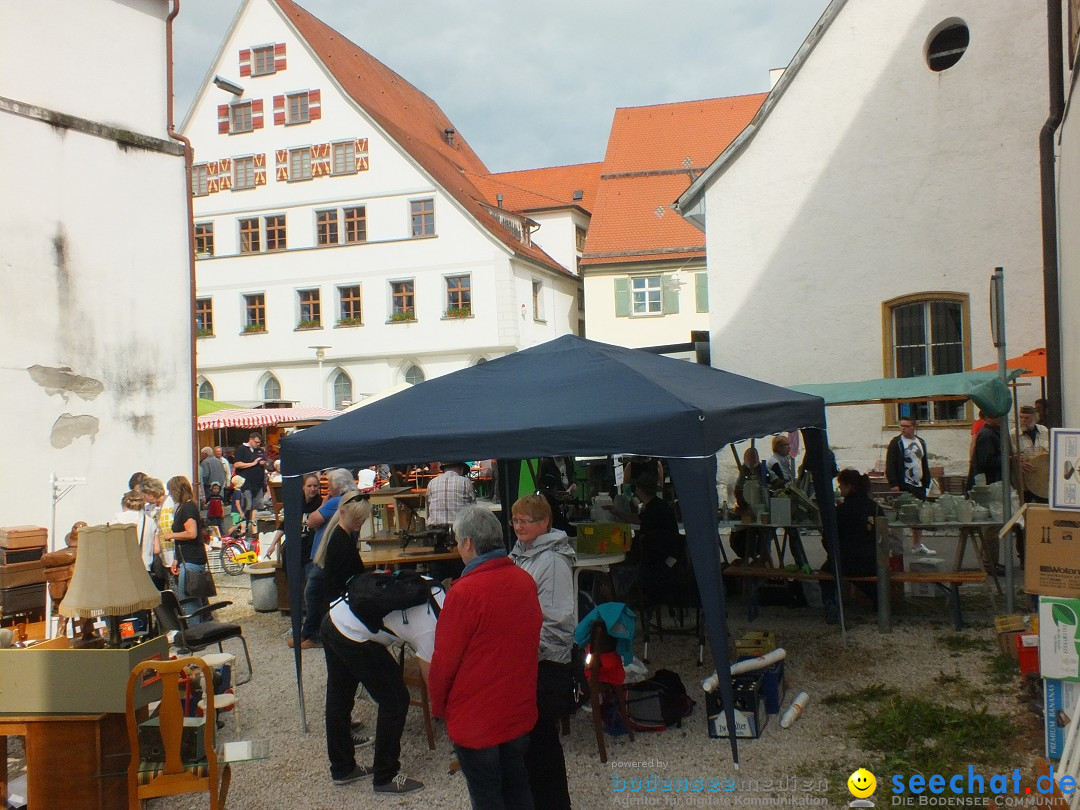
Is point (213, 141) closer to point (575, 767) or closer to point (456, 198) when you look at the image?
point (456, 198)

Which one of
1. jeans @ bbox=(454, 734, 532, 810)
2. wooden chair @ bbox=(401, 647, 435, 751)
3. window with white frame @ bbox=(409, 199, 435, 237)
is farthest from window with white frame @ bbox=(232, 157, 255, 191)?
jeans @ bbox=(454, 734, 532, 810)

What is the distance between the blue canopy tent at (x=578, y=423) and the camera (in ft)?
17.6

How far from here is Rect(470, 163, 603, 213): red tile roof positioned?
36.6 meters

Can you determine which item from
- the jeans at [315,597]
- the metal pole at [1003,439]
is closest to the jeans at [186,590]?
the jeans at [315,597]

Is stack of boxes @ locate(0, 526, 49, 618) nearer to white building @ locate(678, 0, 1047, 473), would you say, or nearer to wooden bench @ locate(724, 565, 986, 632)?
wooden bench @ locate(724, 565, 986, 632)

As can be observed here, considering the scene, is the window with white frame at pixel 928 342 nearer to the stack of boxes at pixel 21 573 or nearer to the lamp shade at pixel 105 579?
the stack of boxes at pixel 21 573

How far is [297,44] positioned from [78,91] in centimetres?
1995

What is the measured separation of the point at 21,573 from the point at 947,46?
13.7 metres

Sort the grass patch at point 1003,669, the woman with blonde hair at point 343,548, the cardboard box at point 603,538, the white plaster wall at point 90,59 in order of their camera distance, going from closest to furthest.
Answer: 1. the woman with blonde hair at point 343,548
2. the grass patch at point 1003,669
3. the cardboard box at point 603,538
4. the white plaster wall at point 90,59

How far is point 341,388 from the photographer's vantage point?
30.9 m

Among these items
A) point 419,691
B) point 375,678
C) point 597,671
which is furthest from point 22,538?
point 597,671

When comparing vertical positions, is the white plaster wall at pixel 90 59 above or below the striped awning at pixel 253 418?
above

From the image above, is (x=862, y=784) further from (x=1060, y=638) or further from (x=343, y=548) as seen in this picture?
(x=343, y=548)

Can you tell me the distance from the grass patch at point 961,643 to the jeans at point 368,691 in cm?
443
